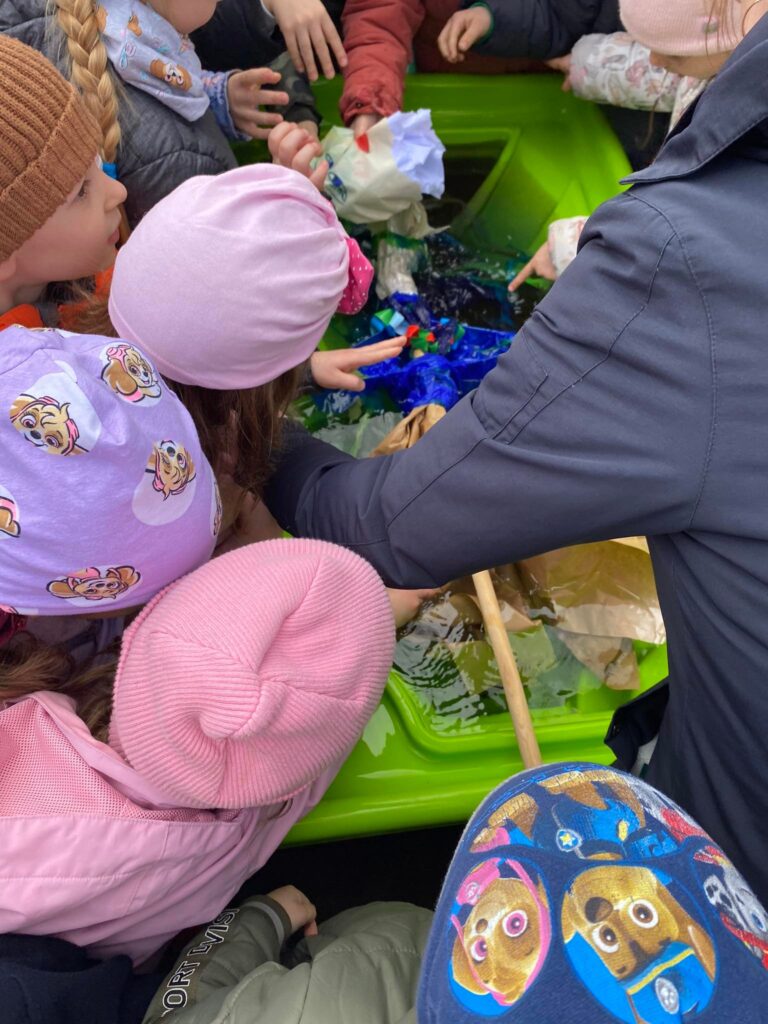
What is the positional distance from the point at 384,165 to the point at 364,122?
0.46ft

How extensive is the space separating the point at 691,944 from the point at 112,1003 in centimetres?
44

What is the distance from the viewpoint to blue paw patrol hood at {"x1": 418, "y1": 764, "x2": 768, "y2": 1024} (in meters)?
0.36

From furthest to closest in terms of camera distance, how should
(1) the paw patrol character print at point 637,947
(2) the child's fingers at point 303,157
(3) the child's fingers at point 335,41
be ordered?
(3) the child's fingers at point 335,41 < (2) the child's fingers at point 303,157 < (1) the paw patrol character print at point 637,947

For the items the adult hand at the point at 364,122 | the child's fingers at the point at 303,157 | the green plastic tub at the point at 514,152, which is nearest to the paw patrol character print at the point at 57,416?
the child's fingers at the point at 303,157

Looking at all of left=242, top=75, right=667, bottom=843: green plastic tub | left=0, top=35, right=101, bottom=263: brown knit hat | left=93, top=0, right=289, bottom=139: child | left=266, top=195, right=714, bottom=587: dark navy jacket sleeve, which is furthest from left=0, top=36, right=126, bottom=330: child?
left=242, top=75, right=667, bottom=843: green plastic tub

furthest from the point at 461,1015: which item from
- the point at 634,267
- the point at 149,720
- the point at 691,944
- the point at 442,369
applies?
the point at 442,369

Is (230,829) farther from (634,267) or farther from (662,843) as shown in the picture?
(634,267)

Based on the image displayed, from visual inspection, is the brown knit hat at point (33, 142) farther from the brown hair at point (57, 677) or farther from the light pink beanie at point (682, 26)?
the light pink beanie at point (682, 26)

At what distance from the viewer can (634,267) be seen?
0.48 meters

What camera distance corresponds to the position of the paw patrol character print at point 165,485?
54cm

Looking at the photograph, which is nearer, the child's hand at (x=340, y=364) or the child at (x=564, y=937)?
the child at (x=564, y=937)

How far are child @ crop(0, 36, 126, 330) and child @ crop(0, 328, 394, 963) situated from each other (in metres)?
0.19

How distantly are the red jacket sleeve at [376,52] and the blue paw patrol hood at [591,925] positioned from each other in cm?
121

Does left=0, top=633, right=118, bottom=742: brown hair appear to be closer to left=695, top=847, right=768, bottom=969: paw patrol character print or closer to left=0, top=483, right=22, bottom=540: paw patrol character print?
left=0, top=483, right=22, bottom=540: paw patrol character print
